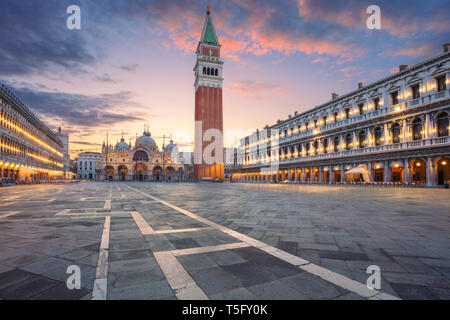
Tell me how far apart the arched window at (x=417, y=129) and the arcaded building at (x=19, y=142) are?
5079cm

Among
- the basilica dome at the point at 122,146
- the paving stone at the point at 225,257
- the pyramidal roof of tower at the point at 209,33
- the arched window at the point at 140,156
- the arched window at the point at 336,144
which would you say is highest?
the pyramidal roof of tower at the point at 209,33

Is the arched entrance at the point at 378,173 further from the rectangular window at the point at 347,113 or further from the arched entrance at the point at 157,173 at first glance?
the arched entrance at the point at 157,173

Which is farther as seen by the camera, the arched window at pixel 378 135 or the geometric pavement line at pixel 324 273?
the arched window at pixel 378 135

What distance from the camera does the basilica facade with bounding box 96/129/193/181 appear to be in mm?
93750

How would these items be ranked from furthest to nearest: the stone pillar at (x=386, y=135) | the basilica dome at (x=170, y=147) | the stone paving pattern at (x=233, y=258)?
the basilica dome at (x=170, y=147), the stone pillar at (x=386, y=135), the stone paving pattern at (x=233, y=258)

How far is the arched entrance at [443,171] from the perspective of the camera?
23109 millimetres

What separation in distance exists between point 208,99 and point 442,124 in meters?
57.5

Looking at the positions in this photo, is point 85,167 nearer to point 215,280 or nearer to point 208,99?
point 208,99

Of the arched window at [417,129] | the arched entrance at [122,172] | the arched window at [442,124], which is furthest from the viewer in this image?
the arched entrance at [122,172]

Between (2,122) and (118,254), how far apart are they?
145 ft

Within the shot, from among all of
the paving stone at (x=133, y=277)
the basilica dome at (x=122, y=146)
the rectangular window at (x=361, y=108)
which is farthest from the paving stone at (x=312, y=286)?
the basilica dome at (x=122, y=146)

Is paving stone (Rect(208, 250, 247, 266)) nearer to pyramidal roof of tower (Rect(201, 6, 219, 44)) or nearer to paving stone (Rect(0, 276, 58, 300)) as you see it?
paving stone (Rect(0, 276, 58, 300))

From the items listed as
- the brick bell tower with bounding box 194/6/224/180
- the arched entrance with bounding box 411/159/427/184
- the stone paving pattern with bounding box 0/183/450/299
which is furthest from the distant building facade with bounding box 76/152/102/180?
the stone paving pattern with bounding box 0/183/450/299
